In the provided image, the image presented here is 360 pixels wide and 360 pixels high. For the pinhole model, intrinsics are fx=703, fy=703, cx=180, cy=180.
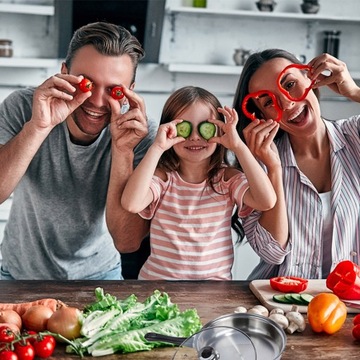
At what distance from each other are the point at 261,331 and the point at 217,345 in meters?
0.17

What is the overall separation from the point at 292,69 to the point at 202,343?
1.24 metres

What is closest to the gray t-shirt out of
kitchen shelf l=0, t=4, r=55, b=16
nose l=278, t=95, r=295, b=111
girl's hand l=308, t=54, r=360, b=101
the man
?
the man

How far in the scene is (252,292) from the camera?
2.19 m

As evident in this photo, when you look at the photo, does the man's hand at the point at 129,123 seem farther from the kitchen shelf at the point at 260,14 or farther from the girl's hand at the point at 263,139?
the kitchen shelf at the point at 260,14

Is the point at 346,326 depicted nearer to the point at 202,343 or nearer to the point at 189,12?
the point at 202,343

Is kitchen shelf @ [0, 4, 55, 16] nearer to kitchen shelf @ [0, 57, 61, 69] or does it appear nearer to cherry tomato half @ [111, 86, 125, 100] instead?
kitchen shelf @ [0, 57, 61, 69]

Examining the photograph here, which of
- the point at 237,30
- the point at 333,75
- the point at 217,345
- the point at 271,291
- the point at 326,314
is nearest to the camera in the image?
the point at 217,345

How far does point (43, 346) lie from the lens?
1.65 m

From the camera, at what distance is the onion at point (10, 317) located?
1760mm

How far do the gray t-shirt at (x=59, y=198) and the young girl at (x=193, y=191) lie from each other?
212 mm

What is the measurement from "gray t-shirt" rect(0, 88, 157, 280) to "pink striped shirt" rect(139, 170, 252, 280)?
0.76 ft

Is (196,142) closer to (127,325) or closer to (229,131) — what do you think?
(229,131)

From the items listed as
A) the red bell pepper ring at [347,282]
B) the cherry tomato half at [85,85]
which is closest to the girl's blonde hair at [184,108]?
the cherry tomato half at [85,85]

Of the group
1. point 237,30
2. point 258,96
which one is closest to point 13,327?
point 258,96
